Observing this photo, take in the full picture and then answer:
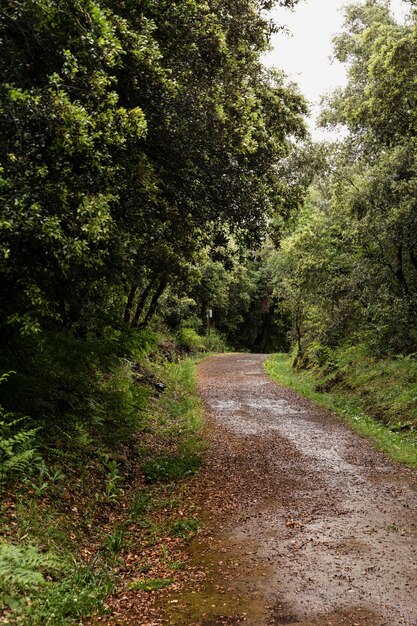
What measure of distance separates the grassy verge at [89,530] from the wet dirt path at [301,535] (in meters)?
0.47

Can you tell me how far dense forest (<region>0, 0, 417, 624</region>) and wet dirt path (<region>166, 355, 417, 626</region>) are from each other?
5.83 ft

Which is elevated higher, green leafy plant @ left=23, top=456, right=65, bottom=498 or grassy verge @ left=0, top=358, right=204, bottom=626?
green leafy plant @ left=23, top=456, right=65, bottom=498

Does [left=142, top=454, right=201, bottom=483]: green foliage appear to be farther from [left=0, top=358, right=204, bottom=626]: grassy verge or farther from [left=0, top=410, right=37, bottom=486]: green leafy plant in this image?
[left=0, top=410, right=37, bottom=486]: green leafy plant

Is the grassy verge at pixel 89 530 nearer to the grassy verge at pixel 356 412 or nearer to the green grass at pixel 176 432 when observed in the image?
the green grass at pixel 176 432

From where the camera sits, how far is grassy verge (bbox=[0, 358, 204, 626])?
4.16m

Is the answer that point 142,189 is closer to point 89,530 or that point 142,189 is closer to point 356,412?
point 89,530

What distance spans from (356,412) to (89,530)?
951 cm

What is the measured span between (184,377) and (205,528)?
12.8 meters

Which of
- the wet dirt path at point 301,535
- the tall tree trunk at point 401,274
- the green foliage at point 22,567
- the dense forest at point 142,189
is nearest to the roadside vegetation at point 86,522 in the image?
the green foliage at point 22,567

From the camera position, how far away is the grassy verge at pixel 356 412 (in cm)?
993

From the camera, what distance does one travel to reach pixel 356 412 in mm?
13680

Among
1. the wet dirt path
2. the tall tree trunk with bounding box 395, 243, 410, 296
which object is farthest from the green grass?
the tall tree trunk with bounding box 395, 243, 410, 296

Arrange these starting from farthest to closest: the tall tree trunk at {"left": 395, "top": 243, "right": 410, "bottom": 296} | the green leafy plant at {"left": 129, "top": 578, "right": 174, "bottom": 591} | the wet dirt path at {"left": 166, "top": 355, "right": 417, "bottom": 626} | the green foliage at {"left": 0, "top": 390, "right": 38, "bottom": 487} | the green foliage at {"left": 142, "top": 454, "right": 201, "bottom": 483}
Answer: the tall tree trunk at {"left": 395, "top": 243, "right": 410, "bottom": 296}
the green foliage at {"left": 142, "top": 454, "right": 201, "bottom": 483}
the green foliage at {"left": 0, "top": 390, "right": 38, "bottom": 487}
the green leafy plant at {"left": 129, "top": 578, "right": 174, "bottom": 591}
the wet dirt path at {"left": 166, "top": 355, "right": 417, "bottom": 626}

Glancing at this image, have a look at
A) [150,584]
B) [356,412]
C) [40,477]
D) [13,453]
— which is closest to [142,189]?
[13,453]
